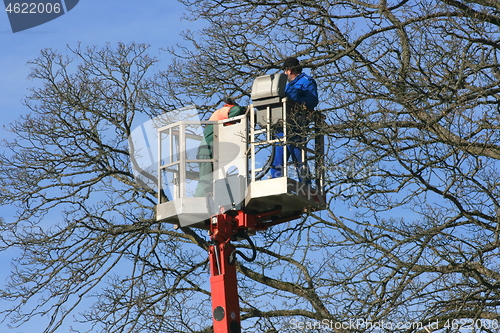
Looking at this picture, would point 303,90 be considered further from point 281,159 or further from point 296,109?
point 281,159

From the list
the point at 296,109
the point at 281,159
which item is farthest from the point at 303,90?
the point at 281,159

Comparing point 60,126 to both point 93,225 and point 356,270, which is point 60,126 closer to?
point 93,225

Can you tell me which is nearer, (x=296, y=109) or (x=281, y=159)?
(x=281, y=159)

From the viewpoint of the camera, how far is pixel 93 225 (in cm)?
1379

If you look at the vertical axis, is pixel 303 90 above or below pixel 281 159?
above

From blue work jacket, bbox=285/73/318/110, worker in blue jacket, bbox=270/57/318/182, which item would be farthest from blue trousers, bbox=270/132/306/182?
blue work jacket, bbox=285/73/318/110

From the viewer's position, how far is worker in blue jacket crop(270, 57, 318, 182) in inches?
366

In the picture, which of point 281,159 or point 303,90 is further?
point 303,90

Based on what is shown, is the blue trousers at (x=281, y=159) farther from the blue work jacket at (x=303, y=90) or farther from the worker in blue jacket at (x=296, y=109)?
Answer: the blue work jacket at (x=303, y=90)

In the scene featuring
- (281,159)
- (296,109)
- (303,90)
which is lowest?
(281,159)

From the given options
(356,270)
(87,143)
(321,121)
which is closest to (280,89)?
(321,121)

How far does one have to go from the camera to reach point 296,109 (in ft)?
30.9

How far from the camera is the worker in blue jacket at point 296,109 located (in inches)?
366

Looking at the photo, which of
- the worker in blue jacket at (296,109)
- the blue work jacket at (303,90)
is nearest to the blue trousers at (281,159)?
the worker in blue jacket at (296,109)
